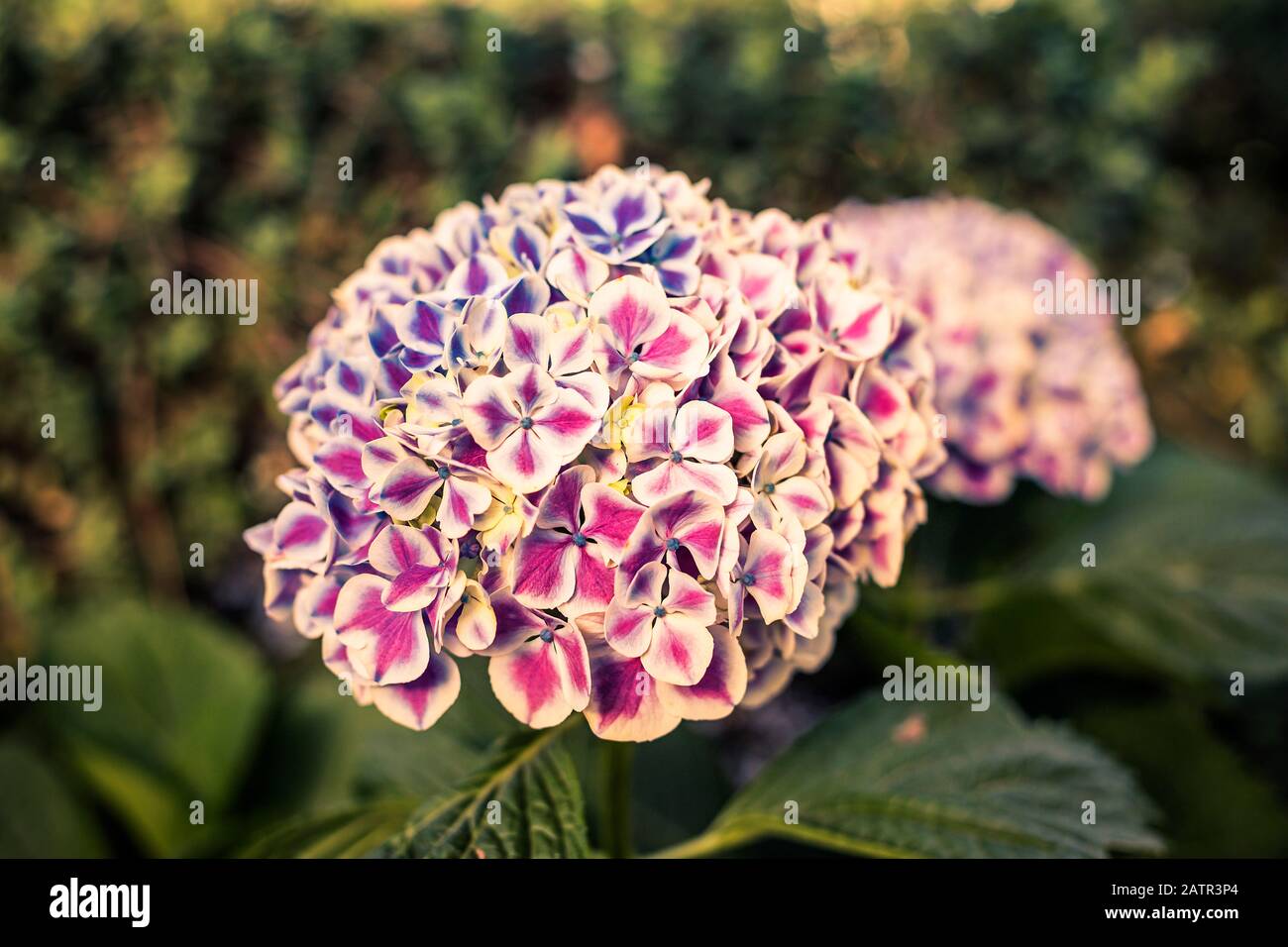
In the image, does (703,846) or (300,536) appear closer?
(300,536)

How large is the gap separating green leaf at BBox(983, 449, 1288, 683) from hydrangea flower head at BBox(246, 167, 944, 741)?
0.86 m

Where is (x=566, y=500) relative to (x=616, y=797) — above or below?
above

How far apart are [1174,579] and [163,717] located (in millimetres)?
1940

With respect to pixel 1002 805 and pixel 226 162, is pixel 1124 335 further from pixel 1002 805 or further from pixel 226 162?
pixel 226 162

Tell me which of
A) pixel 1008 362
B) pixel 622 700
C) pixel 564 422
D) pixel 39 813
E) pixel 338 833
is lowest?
pixel 39 813

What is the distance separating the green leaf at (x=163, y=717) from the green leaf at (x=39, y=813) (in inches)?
2.6

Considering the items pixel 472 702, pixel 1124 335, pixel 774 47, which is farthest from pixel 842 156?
pixel 472 702

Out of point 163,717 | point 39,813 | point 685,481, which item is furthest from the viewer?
point 163,717

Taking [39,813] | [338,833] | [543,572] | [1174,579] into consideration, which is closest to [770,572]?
[543,572]

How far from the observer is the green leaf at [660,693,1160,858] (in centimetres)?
87

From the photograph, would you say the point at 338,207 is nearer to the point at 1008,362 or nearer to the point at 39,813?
the point at 39,813

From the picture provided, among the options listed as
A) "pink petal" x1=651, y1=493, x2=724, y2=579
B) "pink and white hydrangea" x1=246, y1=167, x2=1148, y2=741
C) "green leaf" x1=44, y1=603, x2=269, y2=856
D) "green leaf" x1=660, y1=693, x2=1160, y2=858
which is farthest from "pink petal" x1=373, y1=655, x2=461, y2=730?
"green leaf" x1=44, y1=603, x2=269, y2=856

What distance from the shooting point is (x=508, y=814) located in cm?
79

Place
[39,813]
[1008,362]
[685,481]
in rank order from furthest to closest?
[39,813] → [1008,362] → [685,481]
